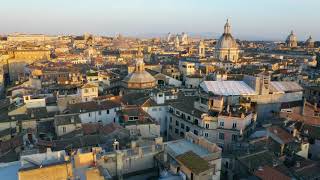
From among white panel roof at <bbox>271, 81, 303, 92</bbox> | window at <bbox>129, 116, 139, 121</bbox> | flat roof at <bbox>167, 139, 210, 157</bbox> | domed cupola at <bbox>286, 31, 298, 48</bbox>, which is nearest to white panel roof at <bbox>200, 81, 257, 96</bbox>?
white panel roof at <bbox>271, 81, 303, 92</bbox>

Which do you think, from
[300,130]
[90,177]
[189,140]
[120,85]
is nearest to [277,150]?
[300,130]

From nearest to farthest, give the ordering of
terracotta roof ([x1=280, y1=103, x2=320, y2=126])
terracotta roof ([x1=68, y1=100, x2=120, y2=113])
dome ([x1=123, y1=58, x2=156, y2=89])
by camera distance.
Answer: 1. terracotta roof ([x1=280, y1=103, x2=320, y2=126])
2. terracotta roof ([x1=68, y1=100, x2=120, y2=113])
3. dome ([x1=123, y1=58, x2=156, y2=89])

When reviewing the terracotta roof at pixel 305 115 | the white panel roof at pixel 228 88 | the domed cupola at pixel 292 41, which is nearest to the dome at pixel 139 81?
the white panel roof at pixel 228 88

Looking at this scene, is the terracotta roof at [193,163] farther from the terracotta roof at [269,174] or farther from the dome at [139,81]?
the dome at [139,81]

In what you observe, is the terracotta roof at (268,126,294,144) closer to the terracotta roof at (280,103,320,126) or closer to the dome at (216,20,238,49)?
the terracotta roof at (280,103,320,126)

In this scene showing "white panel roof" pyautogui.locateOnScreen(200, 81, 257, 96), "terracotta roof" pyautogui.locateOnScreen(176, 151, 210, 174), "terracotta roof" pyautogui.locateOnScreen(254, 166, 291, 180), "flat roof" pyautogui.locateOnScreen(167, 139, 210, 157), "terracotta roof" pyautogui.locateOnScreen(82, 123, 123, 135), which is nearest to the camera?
"terracotta roof" pyautogui.locateOnScreen(176, 151, 210, 174)

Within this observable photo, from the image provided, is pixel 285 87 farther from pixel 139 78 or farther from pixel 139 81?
pixel 139 78

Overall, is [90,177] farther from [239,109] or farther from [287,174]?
[239,109]
